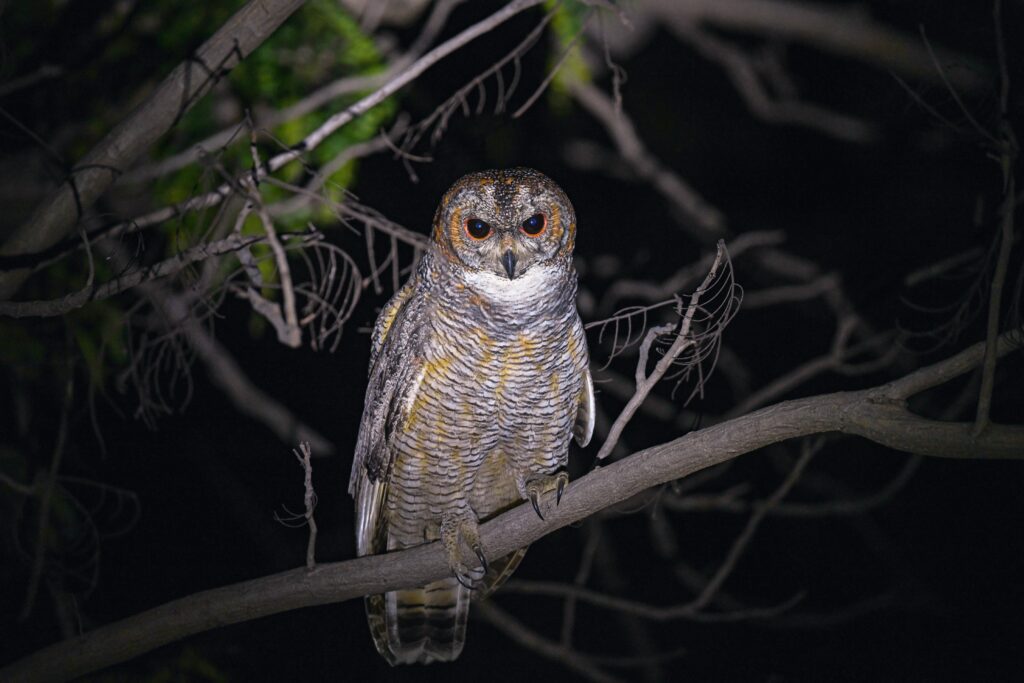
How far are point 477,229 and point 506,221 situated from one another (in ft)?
0.35

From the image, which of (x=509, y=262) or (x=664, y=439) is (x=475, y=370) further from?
(x=664, y=439)

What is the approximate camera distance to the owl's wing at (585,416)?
119 inches

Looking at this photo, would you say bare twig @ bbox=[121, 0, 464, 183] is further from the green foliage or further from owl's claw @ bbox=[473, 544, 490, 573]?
owl's claw @ bbox=[473, 544, 490, 573]

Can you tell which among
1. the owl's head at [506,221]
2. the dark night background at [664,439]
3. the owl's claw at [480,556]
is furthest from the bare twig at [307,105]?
the owl's claw at [480,556]

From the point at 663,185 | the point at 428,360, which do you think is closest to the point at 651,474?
the point at 428,360

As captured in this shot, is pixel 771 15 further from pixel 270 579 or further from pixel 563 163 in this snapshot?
pixel 270 579

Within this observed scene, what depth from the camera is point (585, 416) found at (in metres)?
3.11

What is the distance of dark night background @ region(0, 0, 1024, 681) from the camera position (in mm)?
4164

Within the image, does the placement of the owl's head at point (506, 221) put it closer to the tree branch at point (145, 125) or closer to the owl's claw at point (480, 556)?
the tree branch at point (145, 125)

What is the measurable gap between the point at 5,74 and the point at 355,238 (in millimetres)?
1823

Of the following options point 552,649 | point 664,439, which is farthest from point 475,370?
point 664,439

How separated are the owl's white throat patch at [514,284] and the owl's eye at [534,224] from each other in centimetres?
11

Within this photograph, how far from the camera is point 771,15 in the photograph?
5.00 m

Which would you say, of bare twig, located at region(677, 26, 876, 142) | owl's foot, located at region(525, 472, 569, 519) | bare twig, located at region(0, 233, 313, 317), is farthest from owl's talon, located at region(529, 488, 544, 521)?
bare twig, located at region(677, 26, 876, 142)
